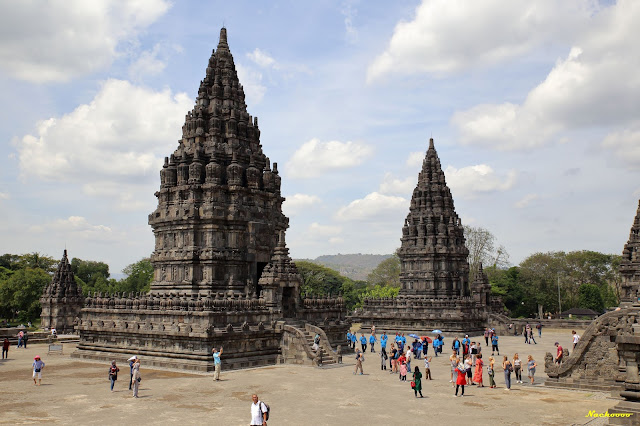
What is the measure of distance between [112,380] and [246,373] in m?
7.51

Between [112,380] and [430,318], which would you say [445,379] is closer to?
[112,380]

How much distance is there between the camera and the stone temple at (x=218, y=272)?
31969mm

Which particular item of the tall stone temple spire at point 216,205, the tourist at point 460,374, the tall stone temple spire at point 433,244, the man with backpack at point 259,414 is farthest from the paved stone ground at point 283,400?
the tall stone temple spire at point 433,244

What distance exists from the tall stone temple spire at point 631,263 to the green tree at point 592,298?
24.5 meters

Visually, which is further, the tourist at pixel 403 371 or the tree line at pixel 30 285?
the tree line at pixel 30 285

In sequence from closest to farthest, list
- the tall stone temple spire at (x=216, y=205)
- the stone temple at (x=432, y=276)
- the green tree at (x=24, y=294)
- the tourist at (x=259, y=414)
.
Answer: the tourist at (x=259, y=414)
the tall stone temple spire at (x=216, y=205)
the stone temple at (x=432, y=276)
the green tree at (x=24, y=294)

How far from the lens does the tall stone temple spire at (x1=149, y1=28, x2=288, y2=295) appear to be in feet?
127

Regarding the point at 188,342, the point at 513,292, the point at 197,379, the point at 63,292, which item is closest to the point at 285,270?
the point at 188,342

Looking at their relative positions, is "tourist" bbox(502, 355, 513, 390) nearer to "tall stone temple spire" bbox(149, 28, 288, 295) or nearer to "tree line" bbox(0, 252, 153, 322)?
"tall stone temple spire" bbox(149, 28, 288, 295)

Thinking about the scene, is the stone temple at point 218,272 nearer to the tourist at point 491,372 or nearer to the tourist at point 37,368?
the tourist at point 37,368

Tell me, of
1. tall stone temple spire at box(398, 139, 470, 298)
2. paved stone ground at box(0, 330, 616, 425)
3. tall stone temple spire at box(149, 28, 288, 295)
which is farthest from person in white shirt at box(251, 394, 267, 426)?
tall stone temple spire at box(398, 139, 470, 298)

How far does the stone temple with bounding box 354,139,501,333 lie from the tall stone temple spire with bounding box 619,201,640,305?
14.2m

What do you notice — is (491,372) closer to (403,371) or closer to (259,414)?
(403,371)

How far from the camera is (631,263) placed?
189 feet
